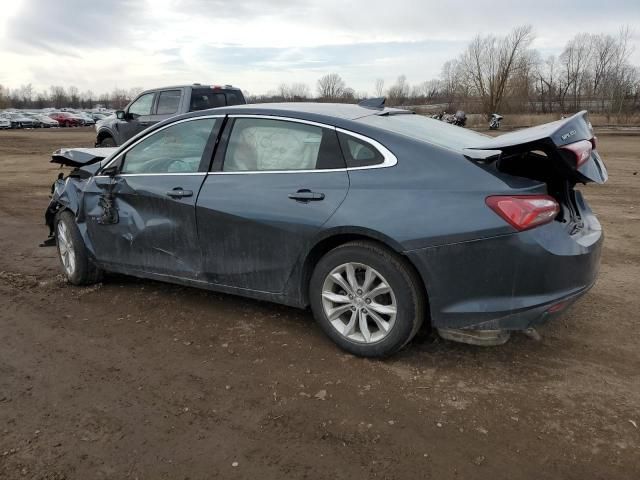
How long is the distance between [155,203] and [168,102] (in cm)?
867

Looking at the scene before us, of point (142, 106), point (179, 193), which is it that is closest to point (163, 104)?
point (142, 106)

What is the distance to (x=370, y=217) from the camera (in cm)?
338

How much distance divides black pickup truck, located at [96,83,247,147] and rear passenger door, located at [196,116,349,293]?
824 centimetres

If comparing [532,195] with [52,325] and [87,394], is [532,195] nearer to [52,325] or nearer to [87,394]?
[87,394]

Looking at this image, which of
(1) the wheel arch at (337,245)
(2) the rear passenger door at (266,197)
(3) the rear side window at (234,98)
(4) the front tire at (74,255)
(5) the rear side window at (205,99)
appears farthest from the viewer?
(3) the rear side window at (234,98)

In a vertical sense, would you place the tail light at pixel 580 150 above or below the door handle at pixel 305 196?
above

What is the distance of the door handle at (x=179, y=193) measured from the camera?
4170mm

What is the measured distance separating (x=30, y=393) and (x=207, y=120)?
2.23 m

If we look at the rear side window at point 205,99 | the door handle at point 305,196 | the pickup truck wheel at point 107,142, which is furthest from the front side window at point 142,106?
the door handle at point 305,196

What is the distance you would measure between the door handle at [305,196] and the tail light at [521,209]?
3.49 ft

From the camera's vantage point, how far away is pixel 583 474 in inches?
99.7

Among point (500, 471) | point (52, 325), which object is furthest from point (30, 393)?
point (500, 471)

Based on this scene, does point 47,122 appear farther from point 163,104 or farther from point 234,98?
point 234,98

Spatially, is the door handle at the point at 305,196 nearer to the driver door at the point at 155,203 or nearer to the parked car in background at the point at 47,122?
the driver door at the point at 155,203
